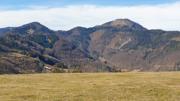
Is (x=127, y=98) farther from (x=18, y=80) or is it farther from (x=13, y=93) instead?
(x=18, y=80)

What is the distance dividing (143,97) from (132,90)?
6.74m

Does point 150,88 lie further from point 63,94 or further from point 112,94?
point 63,94

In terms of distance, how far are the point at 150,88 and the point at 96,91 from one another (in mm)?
7880

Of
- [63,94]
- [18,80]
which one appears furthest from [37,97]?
[18,80]

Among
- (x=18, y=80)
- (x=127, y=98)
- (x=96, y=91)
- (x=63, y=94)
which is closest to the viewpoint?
(x=127, y=98)

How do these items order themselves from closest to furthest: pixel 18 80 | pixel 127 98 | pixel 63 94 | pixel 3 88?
pixel 127 98 → pixel 63 94 → pixel 3 88 → pixel 18 80

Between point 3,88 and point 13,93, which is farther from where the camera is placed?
point 3,88

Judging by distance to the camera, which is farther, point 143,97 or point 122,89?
point 122,89

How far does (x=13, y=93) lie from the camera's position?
49.8 meters

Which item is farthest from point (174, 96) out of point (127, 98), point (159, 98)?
point (127, 98)

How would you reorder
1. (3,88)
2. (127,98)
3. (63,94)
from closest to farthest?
(127,98) < (63,94) < (3,88)

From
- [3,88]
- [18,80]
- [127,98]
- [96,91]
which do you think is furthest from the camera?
[18,80]

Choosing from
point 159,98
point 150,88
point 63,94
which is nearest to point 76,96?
point 63,94

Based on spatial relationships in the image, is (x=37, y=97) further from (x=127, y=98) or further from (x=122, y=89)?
(x=122, y=89)
